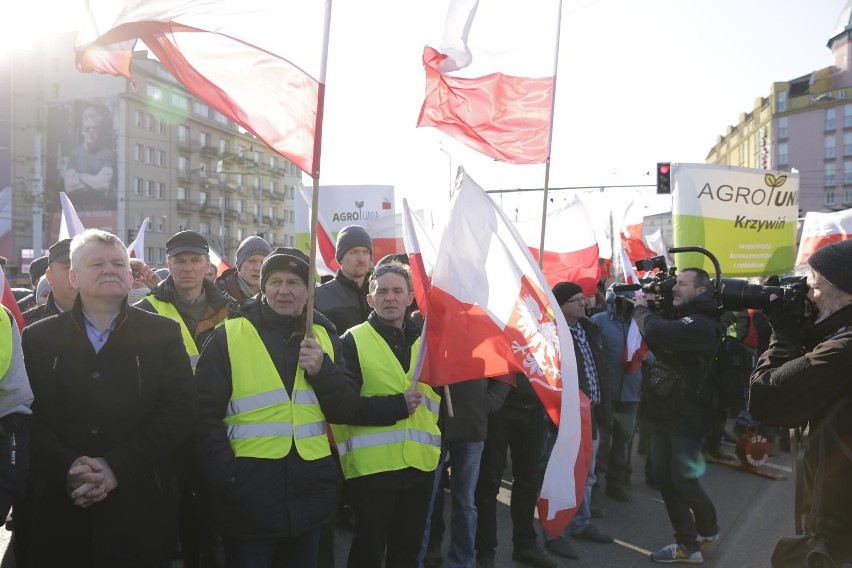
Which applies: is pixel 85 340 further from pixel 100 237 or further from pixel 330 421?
pixel 330 421

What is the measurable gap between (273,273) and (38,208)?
2041 inches

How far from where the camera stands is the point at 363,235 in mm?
5555

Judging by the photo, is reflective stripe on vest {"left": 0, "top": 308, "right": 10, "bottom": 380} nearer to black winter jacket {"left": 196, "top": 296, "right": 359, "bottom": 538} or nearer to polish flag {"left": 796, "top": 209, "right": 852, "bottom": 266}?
black winter jacket {"left": 196, "top": 296, "right": 359, "bottom": 538}

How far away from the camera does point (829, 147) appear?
73.2 m

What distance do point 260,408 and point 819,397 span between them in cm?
236

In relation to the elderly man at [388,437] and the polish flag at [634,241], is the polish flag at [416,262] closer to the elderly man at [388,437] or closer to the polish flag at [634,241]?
the elderly man at [388,437]

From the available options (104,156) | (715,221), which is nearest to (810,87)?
(104,156)

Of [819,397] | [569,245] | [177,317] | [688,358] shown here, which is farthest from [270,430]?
[569,245]

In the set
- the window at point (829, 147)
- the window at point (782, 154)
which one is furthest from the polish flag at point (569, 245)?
the window at point (782, 154)

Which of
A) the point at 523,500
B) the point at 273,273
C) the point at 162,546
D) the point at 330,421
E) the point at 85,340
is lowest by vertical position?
the point at 523,500

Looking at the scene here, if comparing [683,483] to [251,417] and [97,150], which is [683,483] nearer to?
[251,417]

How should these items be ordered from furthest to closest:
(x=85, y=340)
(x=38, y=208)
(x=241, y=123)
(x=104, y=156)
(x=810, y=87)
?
1. (x=810, y=87)
2. (x=104, y=156)
3. (x=38, y=208)
4. (x=241, y=123)
5. (x=85, y=340)

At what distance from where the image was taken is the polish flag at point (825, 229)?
29.9 feet

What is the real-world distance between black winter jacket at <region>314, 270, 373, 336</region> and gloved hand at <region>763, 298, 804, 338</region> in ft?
9.46
